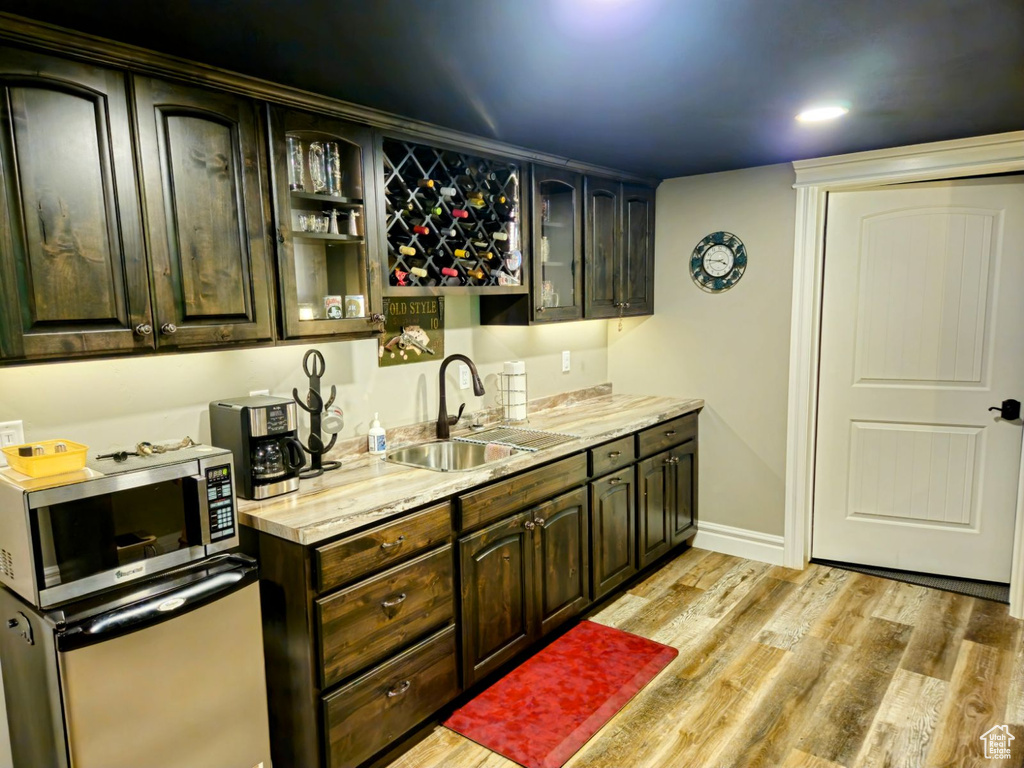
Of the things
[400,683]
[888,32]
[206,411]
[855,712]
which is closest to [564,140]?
[888,32]

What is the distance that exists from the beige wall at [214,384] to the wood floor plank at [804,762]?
6.41 ft

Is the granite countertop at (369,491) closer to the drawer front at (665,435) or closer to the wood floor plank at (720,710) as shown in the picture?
the drawer front at (665,435)

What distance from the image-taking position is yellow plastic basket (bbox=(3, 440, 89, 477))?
5.37 feet

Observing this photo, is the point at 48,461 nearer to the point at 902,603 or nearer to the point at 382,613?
the point at 382,613

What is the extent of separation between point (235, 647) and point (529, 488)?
1.25 m

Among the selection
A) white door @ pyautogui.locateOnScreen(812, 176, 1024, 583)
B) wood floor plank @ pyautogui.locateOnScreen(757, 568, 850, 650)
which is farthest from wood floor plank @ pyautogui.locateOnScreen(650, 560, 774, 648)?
white door @ pyautogui.locateOnScreen(812, 176, 1024, 583)

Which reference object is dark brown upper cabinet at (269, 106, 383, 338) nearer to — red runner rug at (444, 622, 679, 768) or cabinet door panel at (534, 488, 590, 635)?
cabinet door panel at (534, 488, 590, 635)

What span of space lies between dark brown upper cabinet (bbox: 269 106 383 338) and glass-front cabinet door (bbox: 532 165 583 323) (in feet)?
3.35

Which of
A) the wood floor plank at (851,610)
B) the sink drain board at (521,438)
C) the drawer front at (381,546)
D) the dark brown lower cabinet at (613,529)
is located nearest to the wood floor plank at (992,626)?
the wood floor plank at (851,610)

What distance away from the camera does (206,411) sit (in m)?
2.30

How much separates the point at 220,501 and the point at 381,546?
51cm

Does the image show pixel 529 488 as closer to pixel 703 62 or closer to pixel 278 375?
pixel 278 375

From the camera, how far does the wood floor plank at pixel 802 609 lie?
306cm

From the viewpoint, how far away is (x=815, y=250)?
11.8 feet
